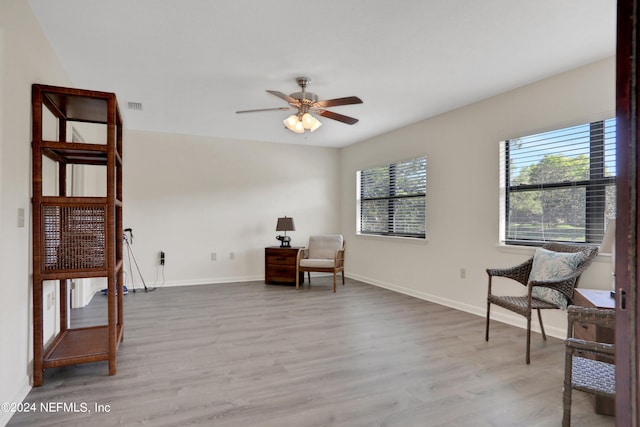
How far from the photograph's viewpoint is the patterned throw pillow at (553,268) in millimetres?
2842

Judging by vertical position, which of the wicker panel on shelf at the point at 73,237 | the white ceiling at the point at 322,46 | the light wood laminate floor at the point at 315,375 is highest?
the white ceiling at the point at 322,46

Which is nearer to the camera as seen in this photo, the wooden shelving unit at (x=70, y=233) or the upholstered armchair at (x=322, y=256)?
the wooden shelving unit at (x=70, y=233)

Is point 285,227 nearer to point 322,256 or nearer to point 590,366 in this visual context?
point 322,256

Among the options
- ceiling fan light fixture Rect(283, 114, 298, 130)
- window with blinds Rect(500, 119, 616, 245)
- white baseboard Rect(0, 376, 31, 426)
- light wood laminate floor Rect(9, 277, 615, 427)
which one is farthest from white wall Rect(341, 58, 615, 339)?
white baseboard Rect(0, 376, 31, 426)

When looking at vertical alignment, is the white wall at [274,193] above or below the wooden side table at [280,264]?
above

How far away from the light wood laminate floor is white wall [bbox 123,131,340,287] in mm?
1724

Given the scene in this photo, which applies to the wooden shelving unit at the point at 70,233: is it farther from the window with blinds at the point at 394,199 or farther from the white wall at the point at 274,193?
the window with blinds at the point at 394,199

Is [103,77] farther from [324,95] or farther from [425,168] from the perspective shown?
[425,168]

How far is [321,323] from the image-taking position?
3666 millimetres

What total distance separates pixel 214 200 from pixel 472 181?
4.02 metres

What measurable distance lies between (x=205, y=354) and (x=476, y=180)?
3414mm

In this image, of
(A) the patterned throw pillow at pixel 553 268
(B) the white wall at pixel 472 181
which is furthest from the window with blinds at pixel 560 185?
(A) the patterned throw pillow at pixel 553 268

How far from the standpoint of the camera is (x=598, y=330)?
2.10 meters

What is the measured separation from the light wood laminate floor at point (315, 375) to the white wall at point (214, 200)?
5.66 feet
